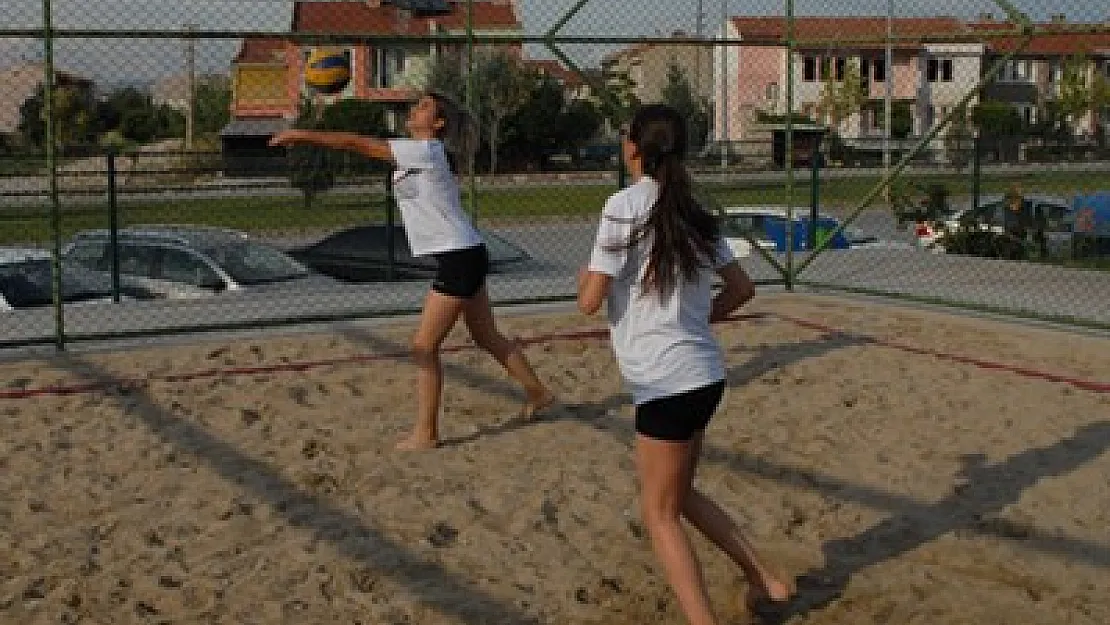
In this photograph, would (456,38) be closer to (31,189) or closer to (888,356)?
(888,356)

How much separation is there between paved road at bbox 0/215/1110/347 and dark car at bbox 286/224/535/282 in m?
0.58

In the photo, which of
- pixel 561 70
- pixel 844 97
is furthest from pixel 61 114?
pixel 844 97

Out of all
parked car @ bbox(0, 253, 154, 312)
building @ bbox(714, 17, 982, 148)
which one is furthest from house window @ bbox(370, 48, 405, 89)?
parked car @ bbox(0, 253, 154, 312)

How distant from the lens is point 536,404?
25.5 ft

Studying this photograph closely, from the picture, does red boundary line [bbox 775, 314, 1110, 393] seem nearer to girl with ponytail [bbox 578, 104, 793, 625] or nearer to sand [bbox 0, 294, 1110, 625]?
sand [bbox 0, 294, 1110, 625]

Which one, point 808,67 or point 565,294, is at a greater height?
point 808,67

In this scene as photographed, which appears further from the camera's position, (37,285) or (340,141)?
(37,285)

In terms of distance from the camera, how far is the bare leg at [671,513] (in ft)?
14.1

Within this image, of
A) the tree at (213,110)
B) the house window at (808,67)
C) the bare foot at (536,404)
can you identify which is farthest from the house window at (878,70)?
the bare foot at (536,404)

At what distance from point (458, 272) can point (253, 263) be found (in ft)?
22.9

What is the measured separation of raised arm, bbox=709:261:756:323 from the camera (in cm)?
466

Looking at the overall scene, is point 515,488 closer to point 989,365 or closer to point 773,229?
point 989,365

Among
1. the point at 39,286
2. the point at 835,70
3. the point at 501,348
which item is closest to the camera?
the point at 501,348

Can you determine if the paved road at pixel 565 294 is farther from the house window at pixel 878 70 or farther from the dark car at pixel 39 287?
the house window at pixel 878 70
